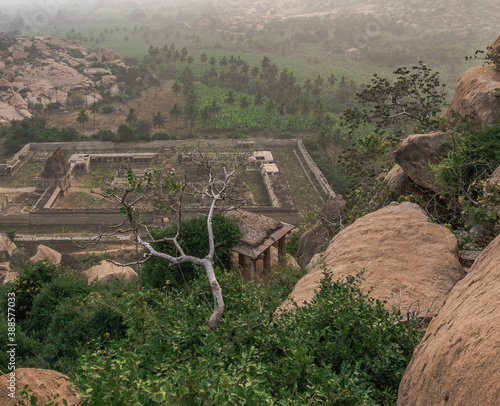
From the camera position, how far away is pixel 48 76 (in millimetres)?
73188

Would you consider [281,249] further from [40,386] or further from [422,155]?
[40,386]

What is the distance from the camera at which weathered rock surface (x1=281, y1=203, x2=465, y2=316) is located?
7980 millimetres

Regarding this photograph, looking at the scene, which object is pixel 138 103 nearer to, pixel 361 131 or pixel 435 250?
pixel 361 131

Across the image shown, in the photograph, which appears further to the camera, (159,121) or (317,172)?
(159,121)

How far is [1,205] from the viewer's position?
35.9 metres

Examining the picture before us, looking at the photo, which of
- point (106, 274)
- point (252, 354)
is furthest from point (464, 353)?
point (106, 274)

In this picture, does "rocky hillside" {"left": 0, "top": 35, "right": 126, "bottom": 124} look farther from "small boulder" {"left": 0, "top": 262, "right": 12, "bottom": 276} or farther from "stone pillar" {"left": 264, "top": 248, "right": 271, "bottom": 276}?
"stone pillar" {"left": 264, "top": 248, "right": 271, "bottom": 276}

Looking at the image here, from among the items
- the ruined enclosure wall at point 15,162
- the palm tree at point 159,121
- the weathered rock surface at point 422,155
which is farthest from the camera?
the palm tree at point 159,121

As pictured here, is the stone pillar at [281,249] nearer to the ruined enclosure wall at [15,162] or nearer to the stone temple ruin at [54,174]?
the stone temple ruin at [54,174]

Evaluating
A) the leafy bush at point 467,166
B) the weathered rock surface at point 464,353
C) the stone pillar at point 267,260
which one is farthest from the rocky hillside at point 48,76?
the weathered rock surface at point 464,353

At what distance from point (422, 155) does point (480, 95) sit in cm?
270

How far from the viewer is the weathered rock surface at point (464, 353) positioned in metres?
4.35

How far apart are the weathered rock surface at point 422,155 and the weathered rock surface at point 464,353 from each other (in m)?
6.60

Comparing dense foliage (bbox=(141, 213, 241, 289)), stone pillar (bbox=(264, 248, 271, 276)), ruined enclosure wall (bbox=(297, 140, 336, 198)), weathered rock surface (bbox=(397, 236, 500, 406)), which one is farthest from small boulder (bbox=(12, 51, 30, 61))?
weathered rock surface (bbox=(397, 236, 500, 406))
